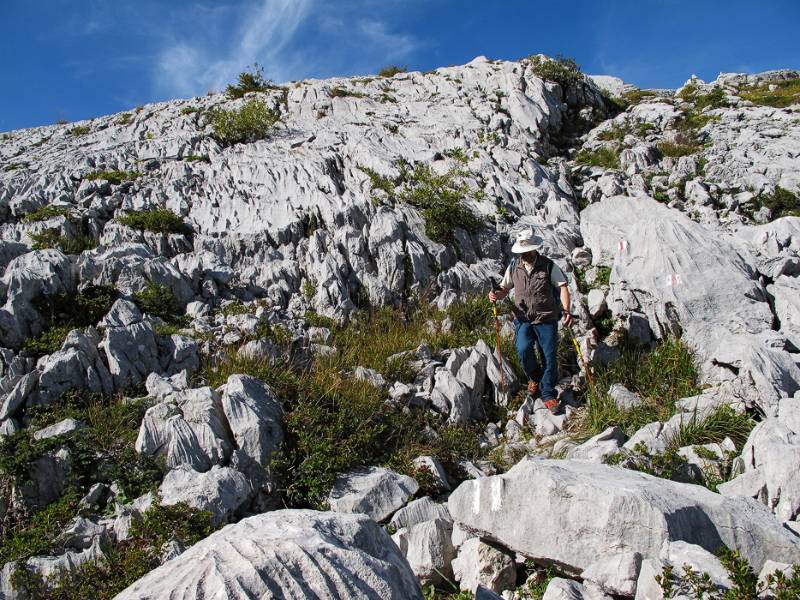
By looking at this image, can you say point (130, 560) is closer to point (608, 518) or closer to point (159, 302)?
point (608, 518)

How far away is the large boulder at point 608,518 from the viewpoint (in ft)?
15.1

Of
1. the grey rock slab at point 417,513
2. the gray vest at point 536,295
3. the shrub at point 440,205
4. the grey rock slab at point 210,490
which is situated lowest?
the grey rock slab at point 417,513

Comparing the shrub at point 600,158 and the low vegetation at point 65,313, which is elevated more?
the shrub at point 600,158

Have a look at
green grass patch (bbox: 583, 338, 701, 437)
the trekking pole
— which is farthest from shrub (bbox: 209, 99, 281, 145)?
green grass patch (bbox: 583, 338, 701, 437)

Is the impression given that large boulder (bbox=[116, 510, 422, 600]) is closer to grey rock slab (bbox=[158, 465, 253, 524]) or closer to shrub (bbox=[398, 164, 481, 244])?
grey rock slab (bbox=[158, 465, 253, 524])

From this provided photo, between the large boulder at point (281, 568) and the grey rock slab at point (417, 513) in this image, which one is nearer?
the large boulder at point (281, 568)

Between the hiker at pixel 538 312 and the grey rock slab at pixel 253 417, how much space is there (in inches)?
172

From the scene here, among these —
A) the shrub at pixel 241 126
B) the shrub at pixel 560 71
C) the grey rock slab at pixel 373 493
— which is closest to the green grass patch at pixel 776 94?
the shrub at pixel 560 71

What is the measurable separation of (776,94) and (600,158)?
45.6ft

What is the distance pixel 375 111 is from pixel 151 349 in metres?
16.2

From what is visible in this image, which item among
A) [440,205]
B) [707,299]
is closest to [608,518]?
[707,299]

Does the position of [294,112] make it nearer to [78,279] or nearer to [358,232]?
[358,232]

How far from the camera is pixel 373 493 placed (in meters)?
6.88

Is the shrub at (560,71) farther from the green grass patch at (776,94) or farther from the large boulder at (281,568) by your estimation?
the large boulder at (281,568)
